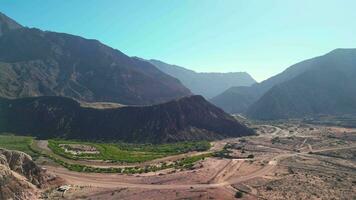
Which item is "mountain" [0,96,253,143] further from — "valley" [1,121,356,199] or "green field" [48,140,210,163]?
"valley" [1,121,356,199]

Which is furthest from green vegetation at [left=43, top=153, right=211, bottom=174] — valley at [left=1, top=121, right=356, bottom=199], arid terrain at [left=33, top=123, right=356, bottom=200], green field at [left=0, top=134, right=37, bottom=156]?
green field at [left=0, top=134, right=37, bottom=156]

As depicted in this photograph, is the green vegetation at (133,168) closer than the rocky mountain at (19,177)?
No

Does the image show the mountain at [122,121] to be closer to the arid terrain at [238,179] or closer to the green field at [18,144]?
the green field at [18,144]

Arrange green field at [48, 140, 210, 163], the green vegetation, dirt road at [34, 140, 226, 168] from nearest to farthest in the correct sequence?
the green vegetation < dirt road at [34, 140, 226, 168] < green field at [48, 140, 210, 163]

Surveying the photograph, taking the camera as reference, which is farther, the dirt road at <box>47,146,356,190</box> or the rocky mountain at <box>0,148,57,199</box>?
the dirt road at <box>47,146,356,190</box>

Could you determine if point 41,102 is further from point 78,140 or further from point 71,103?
point 78,140

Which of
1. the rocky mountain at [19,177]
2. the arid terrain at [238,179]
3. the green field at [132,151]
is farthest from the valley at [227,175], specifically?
the rocky mountain at [19,177]

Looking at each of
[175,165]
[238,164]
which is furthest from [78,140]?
[238,164]

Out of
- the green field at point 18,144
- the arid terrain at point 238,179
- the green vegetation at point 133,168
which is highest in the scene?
the green field at point 18,144
